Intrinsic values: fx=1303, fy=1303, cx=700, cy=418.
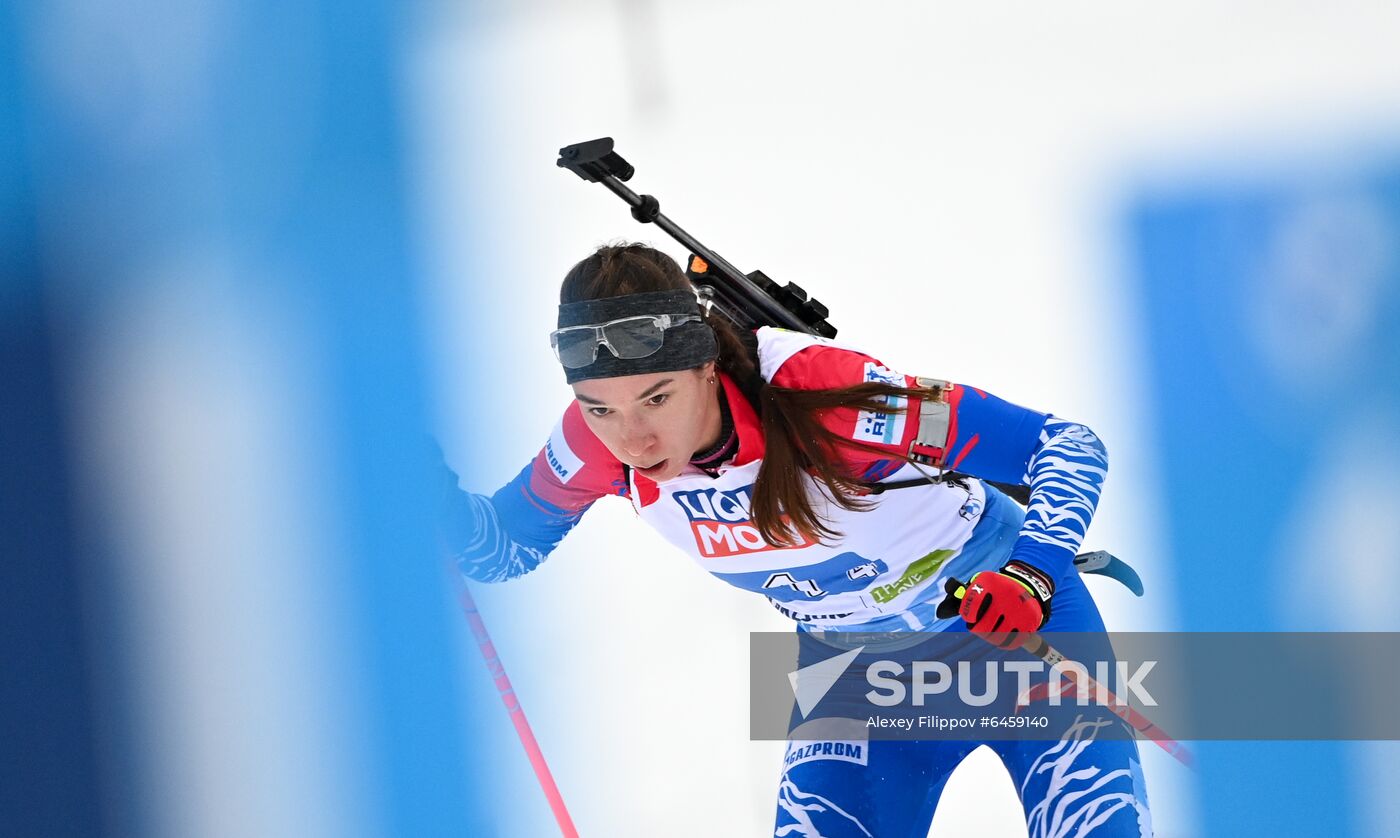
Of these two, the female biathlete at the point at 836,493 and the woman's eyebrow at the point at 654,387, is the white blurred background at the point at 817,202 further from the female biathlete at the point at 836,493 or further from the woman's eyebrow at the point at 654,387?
the woman's eyebrow at the point at 654,387

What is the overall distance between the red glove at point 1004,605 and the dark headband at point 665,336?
0.48 metres

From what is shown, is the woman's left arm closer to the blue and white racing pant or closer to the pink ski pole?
the blue and white racing pant

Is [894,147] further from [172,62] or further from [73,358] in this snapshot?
[73,358]

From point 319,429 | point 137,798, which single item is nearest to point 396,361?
point 319,429

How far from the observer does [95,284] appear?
2881mm

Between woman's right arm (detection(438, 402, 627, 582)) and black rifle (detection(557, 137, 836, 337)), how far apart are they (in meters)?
0.29

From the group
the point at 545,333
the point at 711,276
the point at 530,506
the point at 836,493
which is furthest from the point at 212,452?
the point at 836,493

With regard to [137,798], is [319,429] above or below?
above

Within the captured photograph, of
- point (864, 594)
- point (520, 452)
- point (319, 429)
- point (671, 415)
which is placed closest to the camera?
point (671, 415)

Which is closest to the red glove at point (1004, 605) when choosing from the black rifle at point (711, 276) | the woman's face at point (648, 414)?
the woman's face at point (648, 414)

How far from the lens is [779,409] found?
1.85 metres

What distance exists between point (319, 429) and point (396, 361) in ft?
0.81

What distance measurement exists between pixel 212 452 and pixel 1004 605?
192cm

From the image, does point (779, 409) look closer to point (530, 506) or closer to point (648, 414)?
point (648, 414)
